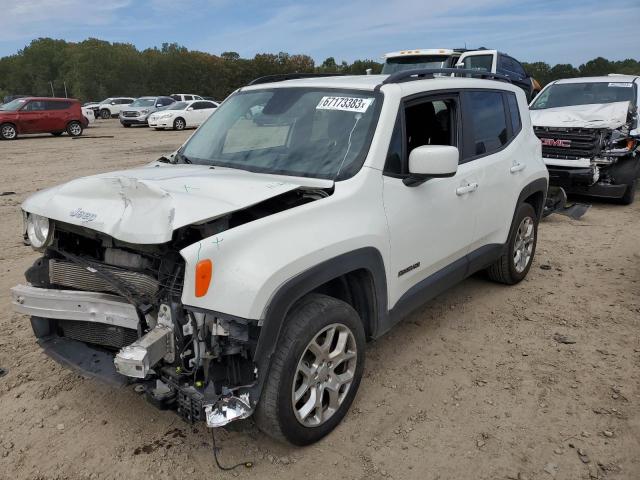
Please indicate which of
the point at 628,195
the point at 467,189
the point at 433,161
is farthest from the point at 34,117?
the point at 433,161

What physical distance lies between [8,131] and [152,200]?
22431 millimetres

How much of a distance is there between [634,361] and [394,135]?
2.33m

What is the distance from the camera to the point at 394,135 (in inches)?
130

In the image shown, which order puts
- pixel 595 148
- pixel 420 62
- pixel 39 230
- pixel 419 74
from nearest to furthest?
pixel 39 230 → pixel 419 74 → pixel 595 148 → pixel 420 62

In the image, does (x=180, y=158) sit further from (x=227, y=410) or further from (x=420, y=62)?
(x=420, y=62)

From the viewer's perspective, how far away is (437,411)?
10.4ft

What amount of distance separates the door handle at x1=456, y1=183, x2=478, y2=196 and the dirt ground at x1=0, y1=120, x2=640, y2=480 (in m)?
1.13

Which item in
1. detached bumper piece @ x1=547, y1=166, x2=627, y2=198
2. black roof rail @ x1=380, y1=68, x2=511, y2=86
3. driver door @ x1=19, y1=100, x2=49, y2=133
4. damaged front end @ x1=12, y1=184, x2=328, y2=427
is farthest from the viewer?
driver door @ x1=19, y1=100, x2=49, y2=133

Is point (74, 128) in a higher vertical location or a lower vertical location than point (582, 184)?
higher

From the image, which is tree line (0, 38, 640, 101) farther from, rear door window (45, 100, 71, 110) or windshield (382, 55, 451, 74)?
windshield (382, 55, 451, 74)

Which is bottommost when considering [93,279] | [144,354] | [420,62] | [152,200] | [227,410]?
[227,410]

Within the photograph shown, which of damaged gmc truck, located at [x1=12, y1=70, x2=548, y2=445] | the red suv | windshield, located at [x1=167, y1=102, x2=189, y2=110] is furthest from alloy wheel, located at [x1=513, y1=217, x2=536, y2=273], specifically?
windshield, located at [x1=167, y1=102, x2=189, y2=110]

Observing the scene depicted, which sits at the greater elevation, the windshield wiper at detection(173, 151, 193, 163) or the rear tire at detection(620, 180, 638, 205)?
the windshield wiper at detection(173, 151, 193, 163)

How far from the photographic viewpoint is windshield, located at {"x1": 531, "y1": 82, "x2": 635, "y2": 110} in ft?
→ 29.8
